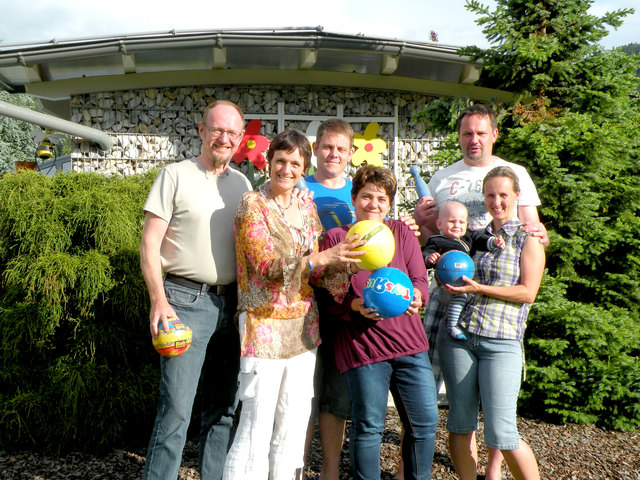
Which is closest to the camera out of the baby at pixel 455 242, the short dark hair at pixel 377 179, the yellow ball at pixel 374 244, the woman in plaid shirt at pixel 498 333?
the yellow ball at pixel 374 244

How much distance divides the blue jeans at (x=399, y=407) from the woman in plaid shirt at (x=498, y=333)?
0.91 feet

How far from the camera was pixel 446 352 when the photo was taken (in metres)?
3.13

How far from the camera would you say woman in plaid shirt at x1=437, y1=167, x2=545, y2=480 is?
297 centimetres

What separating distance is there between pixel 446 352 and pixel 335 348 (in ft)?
2.22

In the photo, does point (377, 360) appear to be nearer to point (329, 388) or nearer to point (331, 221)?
point (329, 388)

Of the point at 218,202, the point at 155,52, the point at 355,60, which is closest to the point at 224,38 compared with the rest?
the point at 155,52

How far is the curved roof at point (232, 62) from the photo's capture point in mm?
7582

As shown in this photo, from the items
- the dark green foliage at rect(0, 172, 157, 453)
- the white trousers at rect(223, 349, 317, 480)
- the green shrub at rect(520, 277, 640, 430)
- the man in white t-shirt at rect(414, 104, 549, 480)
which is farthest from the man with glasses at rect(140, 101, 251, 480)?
the green shrub at rect(520, 277, 640, 430)

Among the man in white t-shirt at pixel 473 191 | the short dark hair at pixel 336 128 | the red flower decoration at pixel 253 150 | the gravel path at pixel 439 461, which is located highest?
the red flower decoration at pixel 253 150

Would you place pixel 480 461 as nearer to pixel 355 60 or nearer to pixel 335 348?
pixel 335 348

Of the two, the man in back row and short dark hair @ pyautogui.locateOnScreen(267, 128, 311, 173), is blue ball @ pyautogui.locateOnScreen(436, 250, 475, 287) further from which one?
short dark hair @ pyautogui.locateOnScreen(267, 128, 311, 173)

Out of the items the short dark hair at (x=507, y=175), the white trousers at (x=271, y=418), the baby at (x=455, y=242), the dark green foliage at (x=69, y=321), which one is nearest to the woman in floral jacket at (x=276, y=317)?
the white trousers at (x=271, y=418)

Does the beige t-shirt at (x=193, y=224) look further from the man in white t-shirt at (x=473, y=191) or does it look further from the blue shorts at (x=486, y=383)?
the blue shorts at (x=486, y=383)

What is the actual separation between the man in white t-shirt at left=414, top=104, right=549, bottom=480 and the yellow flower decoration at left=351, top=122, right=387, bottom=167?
16.8 feet
